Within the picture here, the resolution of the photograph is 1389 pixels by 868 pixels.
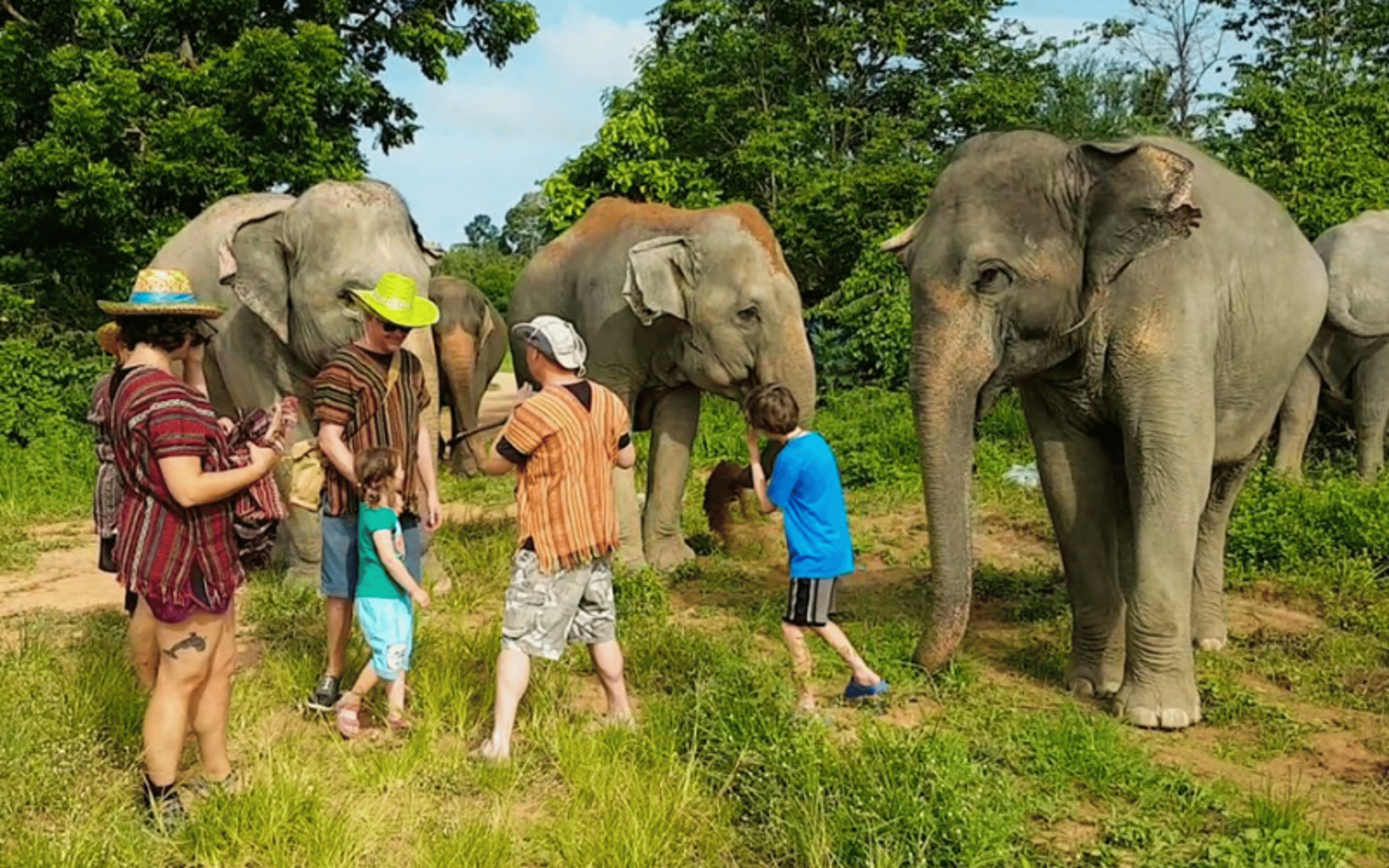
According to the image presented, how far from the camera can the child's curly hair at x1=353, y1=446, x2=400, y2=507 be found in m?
4.80

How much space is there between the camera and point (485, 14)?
53.7 ft

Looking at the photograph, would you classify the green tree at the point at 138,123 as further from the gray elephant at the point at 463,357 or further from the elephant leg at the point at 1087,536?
the elephant leg at the point at 1087,536

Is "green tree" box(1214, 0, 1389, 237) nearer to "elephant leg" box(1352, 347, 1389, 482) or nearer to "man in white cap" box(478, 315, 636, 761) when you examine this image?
"elephant leg" box(1352, 347, 1389, 482)

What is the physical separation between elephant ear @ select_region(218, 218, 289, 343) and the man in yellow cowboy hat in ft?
6.42

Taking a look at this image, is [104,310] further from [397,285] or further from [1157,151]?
[1157,151]

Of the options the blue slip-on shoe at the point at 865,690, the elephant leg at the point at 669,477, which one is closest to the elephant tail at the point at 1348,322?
the elephant leg at the point at 669,477

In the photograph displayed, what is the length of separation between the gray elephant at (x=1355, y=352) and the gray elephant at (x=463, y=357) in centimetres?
752

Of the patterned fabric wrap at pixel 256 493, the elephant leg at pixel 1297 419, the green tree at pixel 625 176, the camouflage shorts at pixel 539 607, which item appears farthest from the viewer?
the green tree at pixel 625 176

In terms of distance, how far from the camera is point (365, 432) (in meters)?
5.11

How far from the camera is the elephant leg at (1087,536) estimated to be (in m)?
5.79

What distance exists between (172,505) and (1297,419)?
9.46m

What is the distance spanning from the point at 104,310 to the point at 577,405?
1611 millimetres

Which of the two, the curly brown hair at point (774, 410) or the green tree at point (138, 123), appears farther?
the green tree at point (138, 123)

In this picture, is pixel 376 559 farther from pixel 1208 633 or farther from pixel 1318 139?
pixel 1318 139
